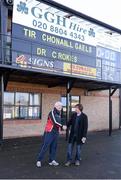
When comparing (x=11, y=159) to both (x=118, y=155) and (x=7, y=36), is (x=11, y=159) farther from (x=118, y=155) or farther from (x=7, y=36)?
(x=7, y=36)

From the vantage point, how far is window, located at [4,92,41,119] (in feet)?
52.2

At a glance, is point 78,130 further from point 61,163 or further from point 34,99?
point 34,99

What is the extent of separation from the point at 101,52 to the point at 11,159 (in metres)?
10.3

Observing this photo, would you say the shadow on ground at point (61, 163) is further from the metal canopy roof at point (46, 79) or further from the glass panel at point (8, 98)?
the metal canopy roof at point (46, 79)

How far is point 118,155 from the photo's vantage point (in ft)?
38.5

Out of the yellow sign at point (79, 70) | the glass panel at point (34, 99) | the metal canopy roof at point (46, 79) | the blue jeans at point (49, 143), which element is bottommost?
the blue jeans at point (49, 143)

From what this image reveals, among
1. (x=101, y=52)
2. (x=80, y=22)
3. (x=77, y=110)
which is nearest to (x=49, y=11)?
(x=80, y=22)

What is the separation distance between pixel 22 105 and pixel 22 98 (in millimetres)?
350

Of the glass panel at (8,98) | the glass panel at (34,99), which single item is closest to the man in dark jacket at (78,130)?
the glass panel at (8,98)

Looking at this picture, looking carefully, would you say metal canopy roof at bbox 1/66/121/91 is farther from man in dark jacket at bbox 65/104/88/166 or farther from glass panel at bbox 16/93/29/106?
man in dark jacket at bbox 65/104/88/166

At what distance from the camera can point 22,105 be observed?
16.6 metres

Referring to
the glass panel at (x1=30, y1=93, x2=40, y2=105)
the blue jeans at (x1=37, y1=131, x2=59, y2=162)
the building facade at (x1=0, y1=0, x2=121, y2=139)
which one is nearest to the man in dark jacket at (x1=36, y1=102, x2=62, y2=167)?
the blue jeans at (x1=37, y1=131, x2=59, y2=162)

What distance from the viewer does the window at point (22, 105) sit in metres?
15.9

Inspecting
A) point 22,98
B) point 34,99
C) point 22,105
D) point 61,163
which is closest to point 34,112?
point 34,99
